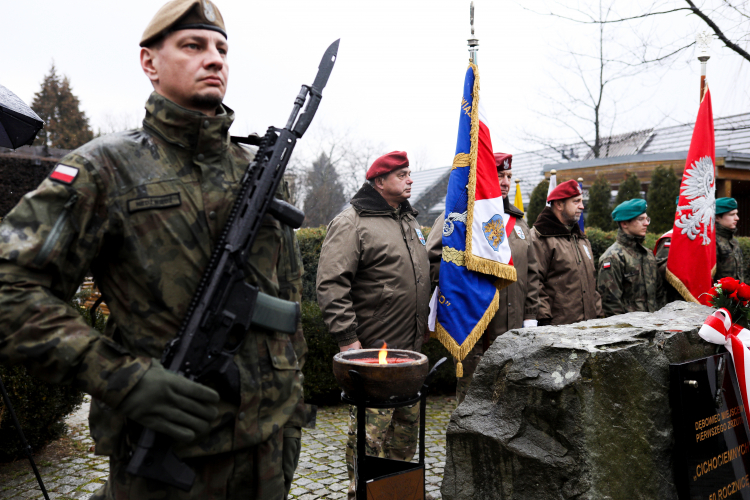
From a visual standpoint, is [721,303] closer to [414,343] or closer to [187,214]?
A: [414,343]

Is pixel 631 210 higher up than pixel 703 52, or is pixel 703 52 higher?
pixel 703 52

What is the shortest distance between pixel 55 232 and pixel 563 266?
178 inches

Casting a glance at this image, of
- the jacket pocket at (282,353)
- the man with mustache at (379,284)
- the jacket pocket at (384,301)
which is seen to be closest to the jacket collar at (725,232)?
the man with mustache at (379,284)

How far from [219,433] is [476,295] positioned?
299cm

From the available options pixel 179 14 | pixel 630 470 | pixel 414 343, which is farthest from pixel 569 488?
pixel 179 14

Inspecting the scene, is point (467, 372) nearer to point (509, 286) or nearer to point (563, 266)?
point (509, 286)

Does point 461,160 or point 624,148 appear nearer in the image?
point 461,160

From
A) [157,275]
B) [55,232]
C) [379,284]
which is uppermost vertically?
[55,232]

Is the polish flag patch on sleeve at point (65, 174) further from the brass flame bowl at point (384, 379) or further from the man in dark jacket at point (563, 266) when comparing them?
the man in dark jacket at point (563, 266)

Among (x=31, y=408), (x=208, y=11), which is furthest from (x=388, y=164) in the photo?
(x=31, y=408)

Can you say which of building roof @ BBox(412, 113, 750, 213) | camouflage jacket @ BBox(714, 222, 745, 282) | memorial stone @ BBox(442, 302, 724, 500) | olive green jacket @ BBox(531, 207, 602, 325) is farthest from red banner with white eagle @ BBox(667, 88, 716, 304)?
building roof @ BBox(412, 113, 750, 213)

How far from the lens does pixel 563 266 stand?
511 cm

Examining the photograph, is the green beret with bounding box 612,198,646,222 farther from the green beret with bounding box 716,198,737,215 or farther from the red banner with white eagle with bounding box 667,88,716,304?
the green beret with bounding box 716,198,737,215

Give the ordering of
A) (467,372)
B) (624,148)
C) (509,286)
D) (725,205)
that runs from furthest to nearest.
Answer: (624,148) < (725,205) < (509,286) < (467,372)
